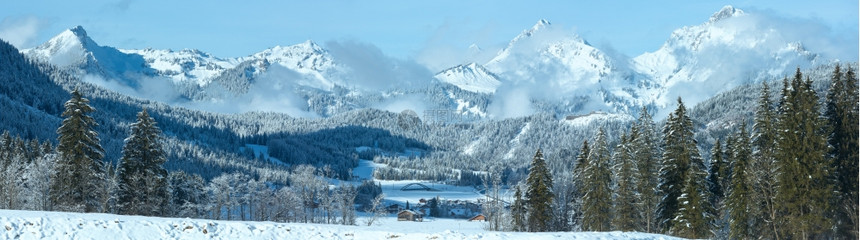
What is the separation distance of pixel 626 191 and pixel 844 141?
1503 cm

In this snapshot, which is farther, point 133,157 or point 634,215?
point 634,215

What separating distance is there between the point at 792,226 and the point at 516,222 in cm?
2418

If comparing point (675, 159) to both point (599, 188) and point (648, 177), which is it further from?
point (599, 188)

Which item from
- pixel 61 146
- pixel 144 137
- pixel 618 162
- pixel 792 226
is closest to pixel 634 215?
pixel 618 162

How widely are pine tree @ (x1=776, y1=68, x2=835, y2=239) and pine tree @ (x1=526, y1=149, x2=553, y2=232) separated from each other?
18928 millimetres

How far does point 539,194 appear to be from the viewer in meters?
65.8

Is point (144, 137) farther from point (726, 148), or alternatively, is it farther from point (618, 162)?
point (726, 148)

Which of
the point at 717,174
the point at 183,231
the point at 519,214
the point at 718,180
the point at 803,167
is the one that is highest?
the point at 717,174

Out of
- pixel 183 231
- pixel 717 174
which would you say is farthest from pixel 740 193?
pixel 183 231

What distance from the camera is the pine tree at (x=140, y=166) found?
54.7 meters

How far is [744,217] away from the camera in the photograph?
56406mm

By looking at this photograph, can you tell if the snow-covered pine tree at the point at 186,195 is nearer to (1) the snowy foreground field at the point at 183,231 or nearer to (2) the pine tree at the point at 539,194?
(2) the pine tree at the point at 539,194

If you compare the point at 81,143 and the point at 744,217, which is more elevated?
the point at 81,143

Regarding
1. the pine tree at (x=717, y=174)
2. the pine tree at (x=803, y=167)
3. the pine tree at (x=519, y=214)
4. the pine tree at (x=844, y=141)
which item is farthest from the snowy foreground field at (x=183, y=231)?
the pine tree at (x=519, y=214)
